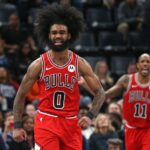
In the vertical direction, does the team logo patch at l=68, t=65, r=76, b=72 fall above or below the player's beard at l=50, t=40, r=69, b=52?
below

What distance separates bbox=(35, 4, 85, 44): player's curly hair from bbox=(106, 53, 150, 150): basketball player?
1.65 metres

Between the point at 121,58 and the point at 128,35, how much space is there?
593 millimetres

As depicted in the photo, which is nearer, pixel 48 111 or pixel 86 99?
pixel 48 111

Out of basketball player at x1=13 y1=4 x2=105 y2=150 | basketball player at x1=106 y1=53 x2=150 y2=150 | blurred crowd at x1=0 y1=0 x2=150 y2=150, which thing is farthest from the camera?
blurred crowd at x1=0 y1=0 x2=150 y2=150

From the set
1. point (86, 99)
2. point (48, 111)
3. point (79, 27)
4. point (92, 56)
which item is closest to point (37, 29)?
point (79, 27)

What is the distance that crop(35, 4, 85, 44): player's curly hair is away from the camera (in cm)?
891

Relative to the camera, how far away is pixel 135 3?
16.9 metres

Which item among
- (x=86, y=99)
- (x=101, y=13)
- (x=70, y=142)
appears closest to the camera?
(x=70, y=142)

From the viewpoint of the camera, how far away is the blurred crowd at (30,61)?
12.0m

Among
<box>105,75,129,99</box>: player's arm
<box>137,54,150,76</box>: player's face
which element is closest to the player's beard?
<box>137,54,150,76</box>: player's face

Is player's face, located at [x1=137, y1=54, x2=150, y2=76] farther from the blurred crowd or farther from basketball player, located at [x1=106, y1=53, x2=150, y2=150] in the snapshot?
the blurred crowd

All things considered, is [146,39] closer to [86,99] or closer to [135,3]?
[135,3]

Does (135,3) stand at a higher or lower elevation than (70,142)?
higher

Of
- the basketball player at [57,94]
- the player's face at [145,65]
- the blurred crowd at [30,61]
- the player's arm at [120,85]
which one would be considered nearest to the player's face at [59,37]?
the basketball player at [57,94]
